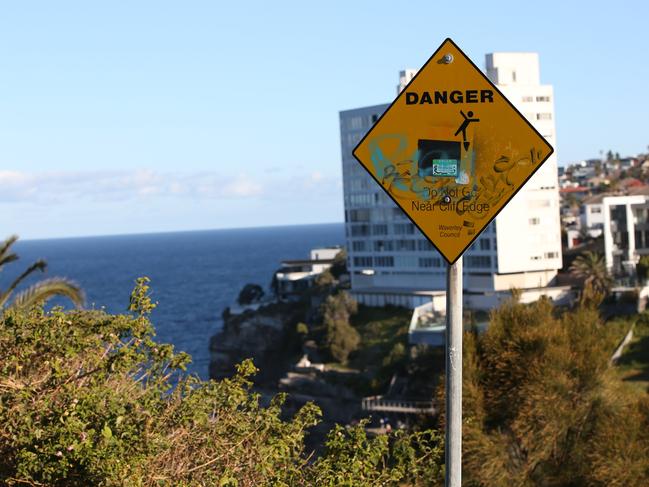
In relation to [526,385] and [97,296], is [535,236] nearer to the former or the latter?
[526,385]

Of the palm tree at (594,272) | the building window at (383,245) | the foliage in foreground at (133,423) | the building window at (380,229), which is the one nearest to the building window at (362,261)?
the building window at (383,245)

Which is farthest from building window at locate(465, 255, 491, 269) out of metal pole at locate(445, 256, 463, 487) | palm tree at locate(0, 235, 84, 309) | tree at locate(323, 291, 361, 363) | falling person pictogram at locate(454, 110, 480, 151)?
falling person pictogram at locate(454, 110, 480, 151)

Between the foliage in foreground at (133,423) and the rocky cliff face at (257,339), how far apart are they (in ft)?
183

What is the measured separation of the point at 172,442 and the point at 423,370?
42.1 metres

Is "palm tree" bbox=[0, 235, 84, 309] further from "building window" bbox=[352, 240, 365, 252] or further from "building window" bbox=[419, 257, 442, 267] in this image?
"building window" bbox=[352, 240, 365, 252]

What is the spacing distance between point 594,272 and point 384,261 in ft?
58.0

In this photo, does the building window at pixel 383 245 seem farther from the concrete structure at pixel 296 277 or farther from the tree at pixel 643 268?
the tree at pixel 643 268

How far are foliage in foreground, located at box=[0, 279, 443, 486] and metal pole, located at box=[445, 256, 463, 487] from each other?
2.57 metres

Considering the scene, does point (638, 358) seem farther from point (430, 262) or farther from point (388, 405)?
point (430, 262)

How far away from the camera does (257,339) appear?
70750 mm

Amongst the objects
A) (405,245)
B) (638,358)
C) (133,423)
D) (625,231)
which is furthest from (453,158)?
(405,245)

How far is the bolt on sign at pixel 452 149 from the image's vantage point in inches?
192

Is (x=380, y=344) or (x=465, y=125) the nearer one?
(x=465, y=125)

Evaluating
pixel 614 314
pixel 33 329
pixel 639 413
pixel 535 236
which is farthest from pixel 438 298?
pixel 33 329
